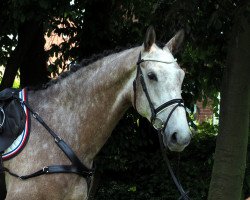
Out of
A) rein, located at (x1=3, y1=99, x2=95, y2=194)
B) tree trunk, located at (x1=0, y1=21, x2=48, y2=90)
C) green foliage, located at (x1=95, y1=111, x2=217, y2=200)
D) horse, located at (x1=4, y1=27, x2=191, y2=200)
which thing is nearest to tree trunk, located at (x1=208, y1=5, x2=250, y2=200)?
horse, located at (x1=4, y1=27, x2=191, y2=200)

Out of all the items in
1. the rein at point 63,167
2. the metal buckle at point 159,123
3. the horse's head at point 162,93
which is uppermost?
the horse's head at point 162,93

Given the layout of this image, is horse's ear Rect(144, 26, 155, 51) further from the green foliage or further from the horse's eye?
the green foliage

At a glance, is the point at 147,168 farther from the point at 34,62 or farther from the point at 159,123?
the point at 159,123

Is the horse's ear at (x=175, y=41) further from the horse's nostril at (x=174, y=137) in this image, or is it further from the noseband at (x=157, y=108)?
the horse's nostril at (x=174, y=137)

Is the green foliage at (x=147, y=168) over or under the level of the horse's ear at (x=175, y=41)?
under

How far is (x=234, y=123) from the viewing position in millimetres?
5652

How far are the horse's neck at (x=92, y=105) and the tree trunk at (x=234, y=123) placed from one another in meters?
1.90

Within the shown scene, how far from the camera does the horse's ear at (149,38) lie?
397 cm

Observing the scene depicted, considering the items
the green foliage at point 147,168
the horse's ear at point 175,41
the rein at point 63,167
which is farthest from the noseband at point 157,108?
the green foliage at point 147,168

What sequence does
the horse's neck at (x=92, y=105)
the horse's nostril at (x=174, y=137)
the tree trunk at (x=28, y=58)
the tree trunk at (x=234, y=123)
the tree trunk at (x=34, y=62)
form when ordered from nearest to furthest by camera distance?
the horse's nostril at (x=174, y=137)
the horse's neck at (x=92, y=105)
the tree trunk at (x=234, y=123)
the tree trunk at (x=28, y=58)
the tree trunk at (x=34, y=62)

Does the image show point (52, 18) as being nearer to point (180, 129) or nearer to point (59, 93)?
point (59, 93)

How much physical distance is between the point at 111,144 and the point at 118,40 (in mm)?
1541

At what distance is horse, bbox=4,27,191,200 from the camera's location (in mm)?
3852

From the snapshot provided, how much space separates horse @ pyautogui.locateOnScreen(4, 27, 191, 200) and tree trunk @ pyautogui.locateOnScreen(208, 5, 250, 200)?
5.23 ft
